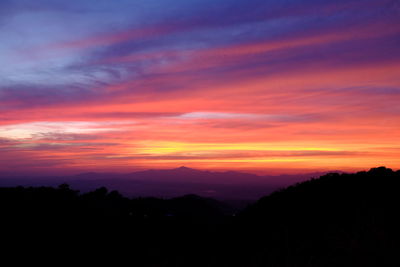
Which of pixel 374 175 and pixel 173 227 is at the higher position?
pixel 374 175

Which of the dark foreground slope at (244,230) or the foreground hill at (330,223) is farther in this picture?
the dark foreground slope at (244,230)

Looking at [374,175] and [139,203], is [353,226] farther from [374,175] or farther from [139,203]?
[139,203]

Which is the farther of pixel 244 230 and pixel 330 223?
pixel 244 230

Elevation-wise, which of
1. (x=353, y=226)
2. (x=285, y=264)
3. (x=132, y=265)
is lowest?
(x=132, y=265)

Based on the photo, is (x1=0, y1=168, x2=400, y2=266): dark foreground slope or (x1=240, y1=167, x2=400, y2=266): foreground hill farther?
(x1=0, y1=168, x2=400, y2=266): dark foreground slope

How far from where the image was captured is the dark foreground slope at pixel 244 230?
14211 mm

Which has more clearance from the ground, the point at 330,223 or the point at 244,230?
the point at 330,223

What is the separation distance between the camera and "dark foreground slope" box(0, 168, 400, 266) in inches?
559

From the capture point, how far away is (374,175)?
70.2 feet

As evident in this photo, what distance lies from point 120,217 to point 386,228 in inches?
764

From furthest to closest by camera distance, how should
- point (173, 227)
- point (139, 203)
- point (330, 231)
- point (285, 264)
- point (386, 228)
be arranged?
point (139, 203) < point (173, 227) < point (330, 231) < point (386, 228) < point (285, 264)

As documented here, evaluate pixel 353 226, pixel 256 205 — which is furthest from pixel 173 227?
pixel 353 226

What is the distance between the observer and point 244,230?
65.1ft

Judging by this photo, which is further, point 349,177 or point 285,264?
point 349,177
